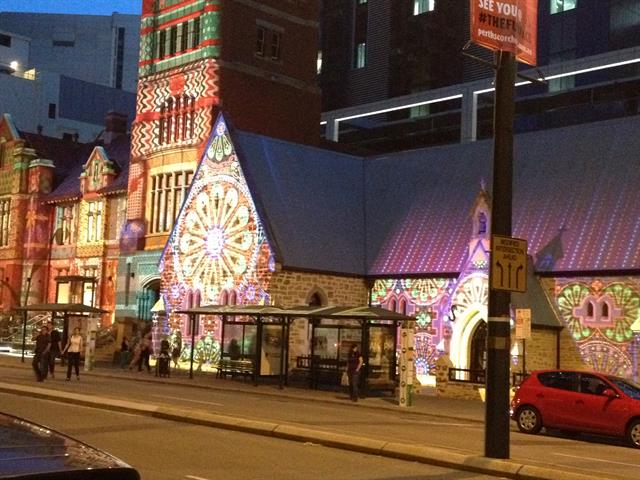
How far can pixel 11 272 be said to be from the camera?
56.5m

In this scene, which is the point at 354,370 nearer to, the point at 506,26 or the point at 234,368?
the point at 234,368

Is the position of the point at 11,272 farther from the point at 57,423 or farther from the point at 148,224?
the point at 57,423

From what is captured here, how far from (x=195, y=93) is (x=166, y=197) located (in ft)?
16.8

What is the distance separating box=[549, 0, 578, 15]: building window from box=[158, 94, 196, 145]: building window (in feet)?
125

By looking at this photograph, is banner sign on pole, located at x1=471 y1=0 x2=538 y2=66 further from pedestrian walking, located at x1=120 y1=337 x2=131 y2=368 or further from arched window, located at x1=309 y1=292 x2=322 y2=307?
pedestrian walking, located at x1=120 y1=337 x2=131 y2=368

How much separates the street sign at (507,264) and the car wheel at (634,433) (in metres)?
7.51

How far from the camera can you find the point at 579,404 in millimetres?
21188

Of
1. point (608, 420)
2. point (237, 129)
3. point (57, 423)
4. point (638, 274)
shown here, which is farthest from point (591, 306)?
point (57, 423)

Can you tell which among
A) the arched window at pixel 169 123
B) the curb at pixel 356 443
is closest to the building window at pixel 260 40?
the arched window at pixel 169 123

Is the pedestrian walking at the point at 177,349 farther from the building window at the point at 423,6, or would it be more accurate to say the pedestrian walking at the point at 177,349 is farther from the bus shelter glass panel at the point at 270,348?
the building window at the point at 423,6

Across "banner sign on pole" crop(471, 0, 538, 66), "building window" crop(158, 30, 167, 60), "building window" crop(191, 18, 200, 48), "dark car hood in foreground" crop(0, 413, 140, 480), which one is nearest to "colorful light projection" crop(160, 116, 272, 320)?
"building window" crop(191, 18, 200, 48)

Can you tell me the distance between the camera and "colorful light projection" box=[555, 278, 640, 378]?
31500 millimetres

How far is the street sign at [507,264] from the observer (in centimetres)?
1413

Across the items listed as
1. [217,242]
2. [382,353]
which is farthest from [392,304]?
[217,242]
